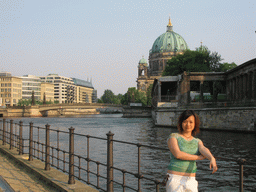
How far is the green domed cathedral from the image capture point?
16325 centimetres

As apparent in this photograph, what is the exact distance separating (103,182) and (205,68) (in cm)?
6013

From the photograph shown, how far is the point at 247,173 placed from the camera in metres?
14.3

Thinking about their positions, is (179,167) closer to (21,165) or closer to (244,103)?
(21,165)

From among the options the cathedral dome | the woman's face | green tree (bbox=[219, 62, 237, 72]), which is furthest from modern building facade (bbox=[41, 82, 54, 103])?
the woman's face

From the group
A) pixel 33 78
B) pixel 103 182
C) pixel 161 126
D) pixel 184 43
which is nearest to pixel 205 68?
pixel 161 126

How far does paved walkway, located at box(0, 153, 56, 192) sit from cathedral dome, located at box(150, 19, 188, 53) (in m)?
156

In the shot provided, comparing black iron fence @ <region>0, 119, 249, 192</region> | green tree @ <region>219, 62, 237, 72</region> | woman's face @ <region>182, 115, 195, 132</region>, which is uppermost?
green tree @ <region>219, 62, 237, 72</region>

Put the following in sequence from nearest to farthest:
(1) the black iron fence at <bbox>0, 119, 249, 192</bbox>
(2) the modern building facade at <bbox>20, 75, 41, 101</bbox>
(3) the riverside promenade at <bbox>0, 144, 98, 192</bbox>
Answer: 1. (1) the black iron fence at <bbox>0, 119, 249, 192</bbox>
2. (3) the riverside promenade at <bbox>0, 144, 98, 192</bbox>
3. (2) the modern building facade at <bbox>20, 75, 41, 101</bbox>

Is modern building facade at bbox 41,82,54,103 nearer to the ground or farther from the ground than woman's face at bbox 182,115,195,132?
farther from the ground

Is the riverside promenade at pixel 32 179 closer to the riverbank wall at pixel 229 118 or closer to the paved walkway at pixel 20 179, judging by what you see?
the paved walkway at pixel 20 179

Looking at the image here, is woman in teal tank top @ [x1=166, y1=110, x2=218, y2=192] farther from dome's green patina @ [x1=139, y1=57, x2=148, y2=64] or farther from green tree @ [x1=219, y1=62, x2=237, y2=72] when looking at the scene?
dome's green patina @ [x1=139, y1=57, x2=148, y2=64]

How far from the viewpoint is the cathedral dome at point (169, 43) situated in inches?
6452

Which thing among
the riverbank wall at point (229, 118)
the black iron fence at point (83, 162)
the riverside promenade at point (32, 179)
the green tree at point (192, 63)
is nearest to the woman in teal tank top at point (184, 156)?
the black iron fence at point (83, 162)

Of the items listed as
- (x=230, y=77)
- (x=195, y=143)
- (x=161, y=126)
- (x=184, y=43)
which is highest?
(x=184, y=43)
